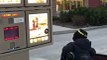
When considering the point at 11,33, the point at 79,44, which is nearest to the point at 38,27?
the point at 11,33

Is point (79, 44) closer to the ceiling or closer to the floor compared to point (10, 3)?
closer to the floor

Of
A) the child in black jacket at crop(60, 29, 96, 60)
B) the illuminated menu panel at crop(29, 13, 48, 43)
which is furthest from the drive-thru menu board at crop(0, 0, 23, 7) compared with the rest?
the child in black jacket at crop(60, 29, 96, 60)

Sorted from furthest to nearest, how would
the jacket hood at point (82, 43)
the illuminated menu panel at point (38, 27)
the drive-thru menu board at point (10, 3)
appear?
the illuminated menu panel at point (38, 27) < the jacket hood at point (82, 43) < the drive-thru menu board at point (10, 3)

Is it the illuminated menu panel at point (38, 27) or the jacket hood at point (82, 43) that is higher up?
the illuminated menu panel at point (38, 27)

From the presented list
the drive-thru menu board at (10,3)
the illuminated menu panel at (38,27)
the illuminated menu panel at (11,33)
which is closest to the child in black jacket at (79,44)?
the illuminated menu panel at (38,27)

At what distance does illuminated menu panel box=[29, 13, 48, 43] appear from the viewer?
187 inches

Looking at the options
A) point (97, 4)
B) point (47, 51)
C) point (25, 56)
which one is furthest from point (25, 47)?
point (97, 4)

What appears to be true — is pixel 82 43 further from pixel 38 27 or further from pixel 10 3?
pixel 10 3

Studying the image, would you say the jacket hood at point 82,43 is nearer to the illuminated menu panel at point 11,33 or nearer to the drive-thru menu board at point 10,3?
the illuminated menu panel at point 11,33

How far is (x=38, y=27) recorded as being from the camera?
4.86 meters

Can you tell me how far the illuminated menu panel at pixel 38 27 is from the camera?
4.75 metres

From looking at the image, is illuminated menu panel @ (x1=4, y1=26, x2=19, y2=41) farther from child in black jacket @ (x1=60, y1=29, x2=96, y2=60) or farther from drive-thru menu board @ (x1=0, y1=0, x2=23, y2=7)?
child in black jacket @ (x1=60, y1=29, x2=96, y2=60)

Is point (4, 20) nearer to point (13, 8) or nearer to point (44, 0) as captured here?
point (13, 8)

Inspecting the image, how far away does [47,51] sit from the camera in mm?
14219
